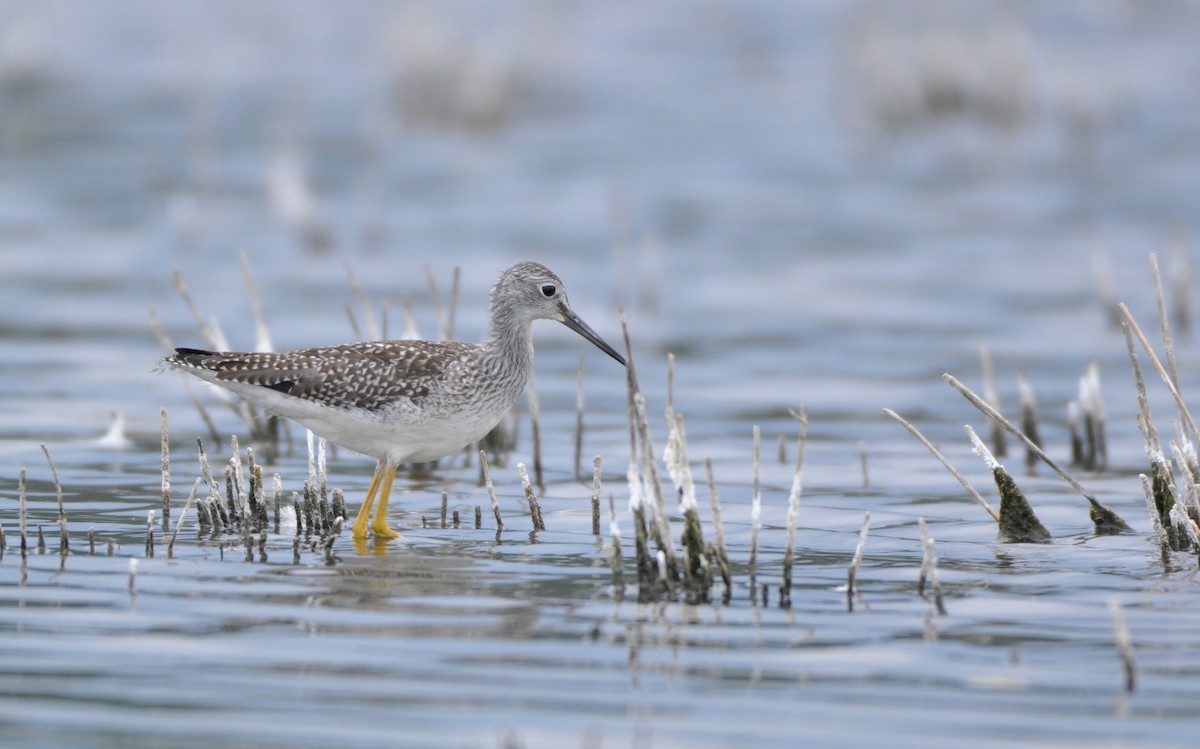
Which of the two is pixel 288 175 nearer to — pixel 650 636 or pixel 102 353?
pixel 102 353

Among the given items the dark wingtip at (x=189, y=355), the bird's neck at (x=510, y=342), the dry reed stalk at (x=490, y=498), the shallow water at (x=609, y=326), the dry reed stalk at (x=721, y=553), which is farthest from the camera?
the bird's neck at (x=510, y=342)

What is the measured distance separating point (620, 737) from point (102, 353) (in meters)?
12.0

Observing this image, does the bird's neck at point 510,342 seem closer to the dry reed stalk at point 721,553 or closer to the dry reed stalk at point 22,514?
the dry reed stalk at point 721,553

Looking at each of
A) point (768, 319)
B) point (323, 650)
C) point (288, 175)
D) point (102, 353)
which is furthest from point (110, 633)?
point (288, 175)

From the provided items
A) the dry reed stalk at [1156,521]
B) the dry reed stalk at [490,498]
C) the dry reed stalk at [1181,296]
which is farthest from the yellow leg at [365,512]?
the dry reed stalk at [1181,296]

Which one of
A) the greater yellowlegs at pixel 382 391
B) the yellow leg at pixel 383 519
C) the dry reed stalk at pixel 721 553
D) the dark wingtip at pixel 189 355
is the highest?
the dark wingtip at pixel 189 355

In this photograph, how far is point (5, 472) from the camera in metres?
12.2

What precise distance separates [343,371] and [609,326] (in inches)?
349

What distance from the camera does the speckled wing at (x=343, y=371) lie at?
10.5 m

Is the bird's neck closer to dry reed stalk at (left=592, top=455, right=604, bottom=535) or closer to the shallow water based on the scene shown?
the shallow water

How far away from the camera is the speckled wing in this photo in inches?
414

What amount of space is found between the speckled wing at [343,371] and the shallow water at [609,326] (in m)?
0.85

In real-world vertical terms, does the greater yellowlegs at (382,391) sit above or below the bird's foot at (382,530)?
above

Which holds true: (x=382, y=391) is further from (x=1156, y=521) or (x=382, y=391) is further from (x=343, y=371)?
(x=1156, y=521)
